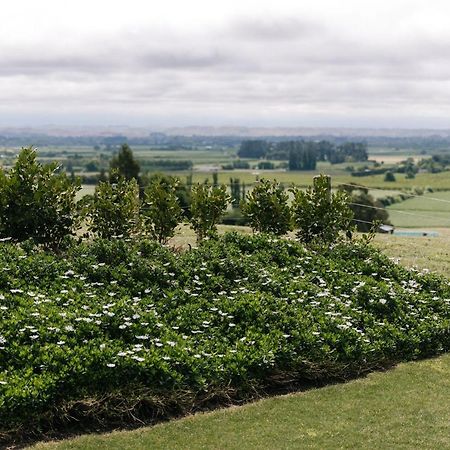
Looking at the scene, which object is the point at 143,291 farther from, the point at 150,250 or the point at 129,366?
the point at 129,366

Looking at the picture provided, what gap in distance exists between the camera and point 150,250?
11.3m

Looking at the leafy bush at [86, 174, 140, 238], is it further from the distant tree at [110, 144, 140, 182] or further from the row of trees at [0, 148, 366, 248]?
the distant tree at [110, 144, 140, 182]

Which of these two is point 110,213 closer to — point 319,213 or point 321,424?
point 319,213

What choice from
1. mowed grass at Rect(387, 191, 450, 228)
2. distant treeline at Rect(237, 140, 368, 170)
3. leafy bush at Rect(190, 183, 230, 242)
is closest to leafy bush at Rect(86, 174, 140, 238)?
leafy bush at Rect(190, 183, 230, 242)

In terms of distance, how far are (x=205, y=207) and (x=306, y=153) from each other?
126413mm

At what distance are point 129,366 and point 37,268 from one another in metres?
2.98

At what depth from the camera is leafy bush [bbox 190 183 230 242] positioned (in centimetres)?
1434

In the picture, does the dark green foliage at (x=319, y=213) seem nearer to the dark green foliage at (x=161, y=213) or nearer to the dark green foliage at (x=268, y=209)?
the dark green foliage at (x=268, y=209)

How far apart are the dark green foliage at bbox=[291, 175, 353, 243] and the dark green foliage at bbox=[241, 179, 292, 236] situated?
24cm

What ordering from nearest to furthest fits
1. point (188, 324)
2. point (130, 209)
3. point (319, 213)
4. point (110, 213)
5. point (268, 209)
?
point (188, 324) < point (110, 213) < point (130, 209) < point (319, 213) < point (268, 209)

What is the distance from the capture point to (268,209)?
14539mm

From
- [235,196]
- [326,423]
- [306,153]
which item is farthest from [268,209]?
[306,153]

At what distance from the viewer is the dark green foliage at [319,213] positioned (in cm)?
1418

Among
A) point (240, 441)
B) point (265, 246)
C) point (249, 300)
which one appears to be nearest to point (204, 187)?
point (265, 246)
